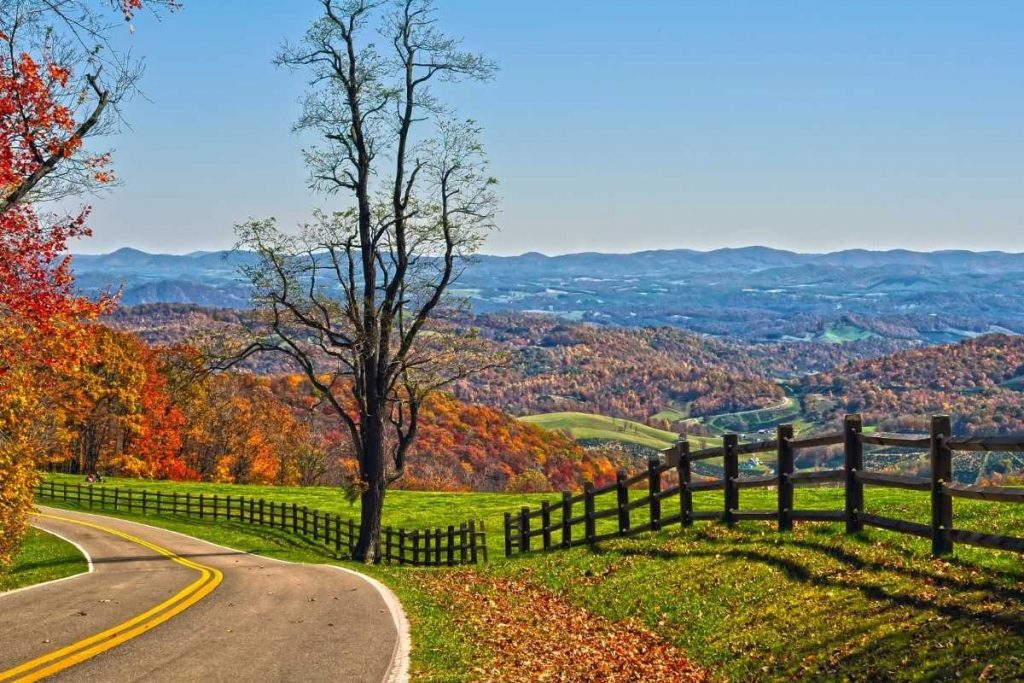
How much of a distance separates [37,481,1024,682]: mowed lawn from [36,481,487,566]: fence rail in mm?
11381

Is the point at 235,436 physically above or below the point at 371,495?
below

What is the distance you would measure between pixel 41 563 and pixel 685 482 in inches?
752

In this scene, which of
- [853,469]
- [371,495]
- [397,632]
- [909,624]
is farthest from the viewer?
[371,495]

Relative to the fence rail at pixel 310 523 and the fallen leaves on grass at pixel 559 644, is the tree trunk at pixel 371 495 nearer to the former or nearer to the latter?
the fence rail at pixel 310 523

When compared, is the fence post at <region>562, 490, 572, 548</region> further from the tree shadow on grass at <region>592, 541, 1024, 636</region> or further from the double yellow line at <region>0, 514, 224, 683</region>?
the double yellow line at <region>0, 514, 224, 683</region>

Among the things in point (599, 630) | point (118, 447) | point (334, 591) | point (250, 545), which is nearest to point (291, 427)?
point (118, 447)

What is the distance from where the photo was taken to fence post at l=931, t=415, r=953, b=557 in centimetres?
1378

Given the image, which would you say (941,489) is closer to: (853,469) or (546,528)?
(853,469)

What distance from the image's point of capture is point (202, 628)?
50.0ft

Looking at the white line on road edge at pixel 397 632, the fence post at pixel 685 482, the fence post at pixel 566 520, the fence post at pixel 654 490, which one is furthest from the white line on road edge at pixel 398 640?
the fence post at pixel 685 482

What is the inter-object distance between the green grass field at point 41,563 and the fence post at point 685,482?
14.1m

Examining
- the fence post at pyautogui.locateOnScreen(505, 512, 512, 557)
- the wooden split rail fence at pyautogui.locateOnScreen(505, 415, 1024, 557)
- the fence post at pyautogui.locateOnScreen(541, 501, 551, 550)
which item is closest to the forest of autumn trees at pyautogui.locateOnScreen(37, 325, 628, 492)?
the fence post at pyautogui.locateOnScreen(505, 512, 512, 557)

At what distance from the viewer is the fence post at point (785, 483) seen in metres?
18.3

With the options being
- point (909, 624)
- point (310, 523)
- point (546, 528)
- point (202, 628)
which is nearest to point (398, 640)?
point (202, 628)
